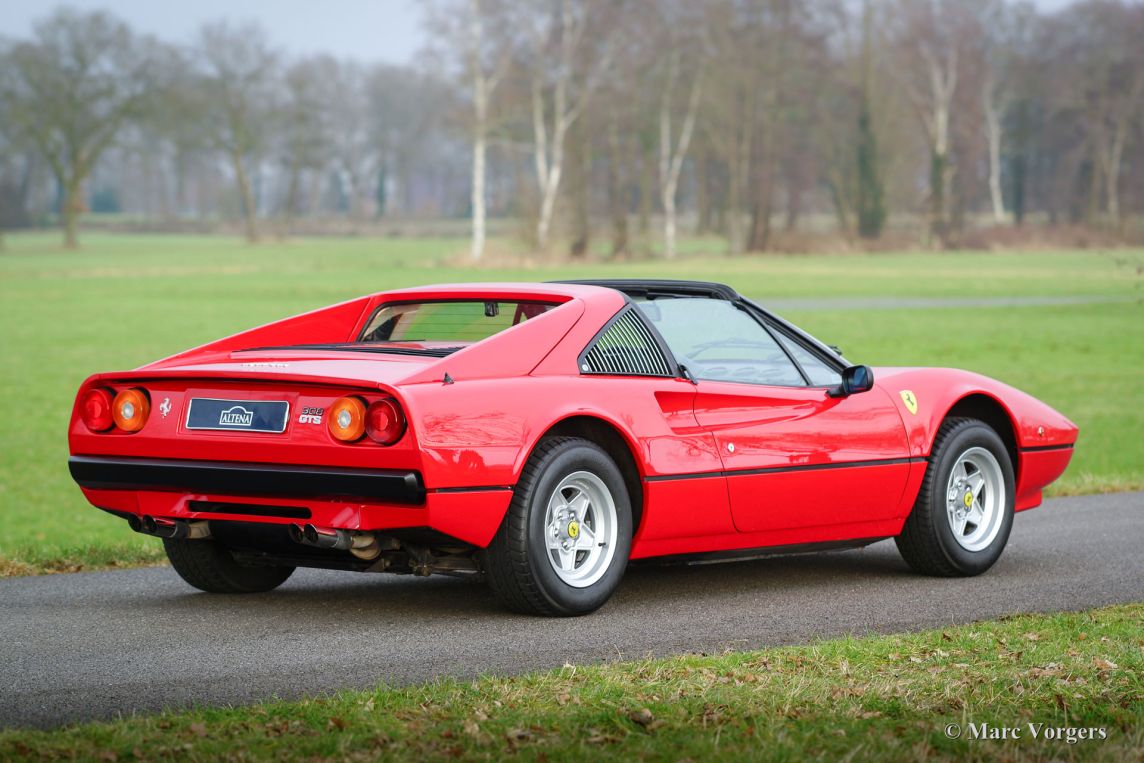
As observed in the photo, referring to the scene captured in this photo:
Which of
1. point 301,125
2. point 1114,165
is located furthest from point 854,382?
→ point 301,125

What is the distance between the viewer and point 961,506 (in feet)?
25.0

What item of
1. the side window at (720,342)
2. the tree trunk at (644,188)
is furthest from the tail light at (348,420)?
the tree trunk at (644,188)

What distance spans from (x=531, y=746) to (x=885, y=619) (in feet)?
8.56

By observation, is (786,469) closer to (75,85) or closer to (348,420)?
(348,420)

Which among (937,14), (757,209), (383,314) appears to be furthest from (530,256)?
(383,314)

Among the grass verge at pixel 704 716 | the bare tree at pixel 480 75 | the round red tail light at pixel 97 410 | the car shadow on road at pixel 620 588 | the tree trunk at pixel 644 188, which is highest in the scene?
the bare tree at pixel 480 75

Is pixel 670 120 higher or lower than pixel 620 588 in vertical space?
higher

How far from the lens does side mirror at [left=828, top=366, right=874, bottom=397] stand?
708cm

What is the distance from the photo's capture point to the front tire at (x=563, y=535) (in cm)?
596

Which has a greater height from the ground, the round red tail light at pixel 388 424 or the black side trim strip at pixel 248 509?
the round red tail light at pixel 388 424

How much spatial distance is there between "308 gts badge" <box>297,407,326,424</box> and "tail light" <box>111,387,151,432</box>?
0.73 meters

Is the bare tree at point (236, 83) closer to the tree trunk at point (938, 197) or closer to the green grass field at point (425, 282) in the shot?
the green grass field at point (425, 282)

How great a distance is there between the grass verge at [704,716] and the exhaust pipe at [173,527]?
1.58 metres

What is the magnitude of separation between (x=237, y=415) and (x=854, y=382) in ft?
8.73
